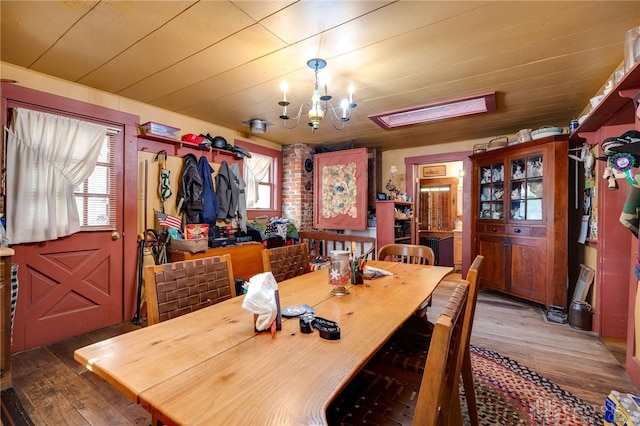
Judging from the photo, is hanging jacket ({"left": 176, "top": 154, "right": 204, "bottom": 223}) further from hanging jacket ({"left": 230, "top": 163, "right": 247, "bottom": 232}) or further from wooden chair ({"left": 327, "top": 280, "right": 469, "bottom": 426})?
wooden chair ({"left": 327, "top": 280, "right": 469, "bottom": 426})

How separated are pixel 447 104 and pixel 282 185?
111 inches

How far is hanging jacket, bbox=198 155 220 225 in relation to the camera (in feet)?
Answer: 11.8

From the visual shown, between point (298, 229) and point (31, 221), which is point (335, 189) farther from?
point (31, 221)

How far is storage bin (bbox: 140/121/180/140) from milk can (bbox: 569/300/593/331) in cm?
453

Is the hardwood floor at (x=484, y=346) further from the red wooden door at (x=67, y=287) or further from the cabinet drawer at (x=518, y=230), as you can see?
the cabinet drawer at (x=518, y=230)

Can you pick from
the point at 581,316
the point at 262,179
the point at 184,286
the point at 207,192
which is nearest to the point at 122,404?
the point at 184,286

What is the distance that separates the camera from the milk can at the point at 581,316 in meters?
2.80

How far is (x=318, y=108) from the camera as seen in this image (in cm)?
207

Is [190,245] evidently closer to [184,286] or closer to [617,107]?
[184,286]

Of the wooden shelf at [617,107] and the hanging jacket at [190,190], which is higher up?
the wooden shelf at [617,107]

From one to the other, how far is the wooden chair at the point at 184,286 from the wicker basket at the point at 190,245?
5.19ft

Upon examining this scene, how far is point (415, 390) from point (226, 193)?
3.26 meters

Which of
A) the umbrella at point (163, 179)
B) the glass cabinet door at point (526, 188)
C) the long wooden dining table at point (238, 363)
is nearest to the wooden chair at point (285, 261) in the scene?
the long wooden dining table at point (238, 363)

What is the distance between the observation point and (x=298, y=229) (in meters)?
4.76
